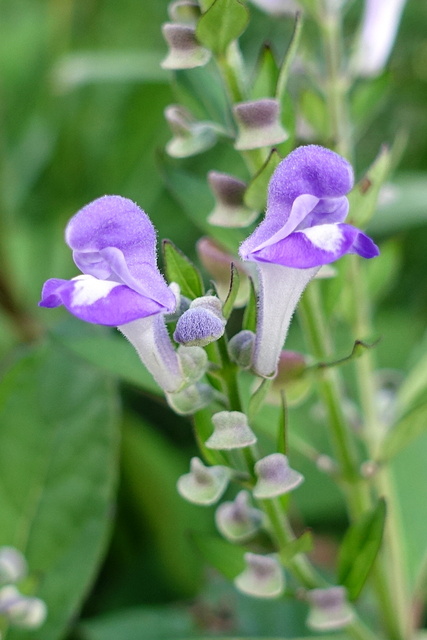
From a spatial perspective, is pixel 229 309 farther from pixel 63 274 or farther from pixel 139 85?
pixel 139 85

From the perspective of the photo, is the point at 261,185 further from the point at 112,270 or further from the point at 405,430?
the point at 405,430

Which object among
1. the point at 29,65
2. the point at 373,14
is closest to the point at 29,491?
the point at 373,14

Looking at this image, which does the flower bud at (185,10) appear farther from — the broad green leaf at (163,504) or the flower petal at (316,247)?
the broad green leaf at (163,504)

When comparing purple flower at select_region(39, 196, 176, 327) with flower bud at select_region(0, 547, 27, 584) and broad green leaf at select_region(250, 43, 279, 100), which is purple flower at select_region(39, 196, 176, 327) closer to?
broad green leaf at select_region(250, 43, 279, 100)

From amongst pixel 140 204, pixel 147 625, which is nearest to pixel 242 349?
pixel 147 625

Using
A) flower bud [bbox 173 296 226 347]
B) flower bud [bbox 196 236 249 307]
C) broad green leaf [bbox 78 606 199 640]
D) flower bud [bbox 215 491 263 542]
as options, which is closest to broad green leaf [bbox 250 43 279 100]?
flower bud [bbox 196 236 249 307]

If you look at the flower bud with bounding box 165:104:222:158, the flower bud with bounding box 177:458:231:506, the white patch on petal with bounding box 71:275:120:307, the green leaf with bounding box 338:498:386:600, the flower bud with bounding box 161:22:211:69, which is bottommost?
the green leaf with bounding box 338:498:386:600
